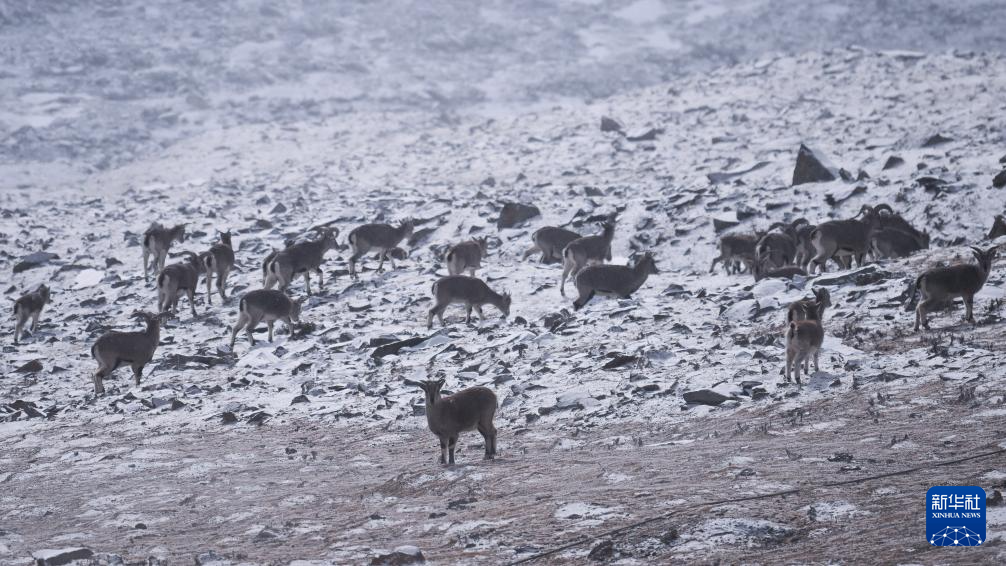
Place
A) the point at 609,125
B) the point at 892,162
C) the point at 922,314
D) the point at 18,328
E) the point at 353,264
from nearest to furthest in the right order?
the point at 922,314 → the point at 18,328 → the point at 353,264 → the point at 892,162 → the point at 609,125

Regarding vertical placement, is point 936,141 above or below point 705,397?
above

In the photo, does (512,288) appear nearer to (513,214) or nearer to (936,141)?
(513,214)

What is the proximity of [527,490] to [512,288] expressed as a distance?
10972 mm

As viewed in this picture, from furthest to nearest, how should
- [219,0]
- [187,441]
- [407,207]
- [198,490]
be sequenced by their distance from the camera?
1. [219,0]
2. [407,207]
3. [187,441]
4. [198,490]

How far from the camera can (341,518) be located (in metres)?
8.24

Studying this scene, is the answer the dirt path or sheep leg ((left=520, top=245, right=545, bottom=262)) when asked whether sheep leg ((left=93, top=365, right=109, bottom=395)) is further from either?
sheep leg ((left=520, top=245, right=545, bottom=262))

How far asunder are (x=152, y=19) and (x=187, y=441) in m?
53.0

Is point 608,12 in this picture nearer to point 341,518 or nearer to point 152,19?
point 152,19

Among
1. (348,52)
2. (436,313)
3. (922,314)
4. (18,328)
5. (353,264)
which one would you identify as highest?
(348,52)

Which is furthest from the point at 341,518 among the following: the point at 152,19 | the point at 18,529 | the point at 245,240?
the point at 152,19

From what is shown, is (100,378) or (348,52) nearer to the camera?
(100,378)

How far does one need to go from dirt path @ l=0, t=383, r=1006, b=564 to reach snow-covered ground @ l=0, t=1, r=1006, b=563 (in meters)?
0.06

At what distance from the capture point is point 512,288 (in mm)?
19141

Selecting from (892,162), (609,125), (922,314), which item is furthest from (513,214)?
(609,125)
